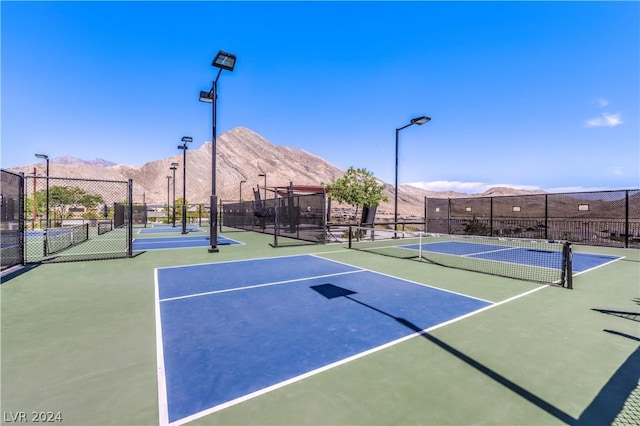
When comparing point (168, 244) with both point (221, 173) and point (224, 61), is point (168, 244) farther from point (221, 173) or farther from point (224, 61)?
point (221, 173)

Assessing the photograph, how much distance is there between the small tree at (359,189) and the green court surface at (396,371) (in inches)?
605

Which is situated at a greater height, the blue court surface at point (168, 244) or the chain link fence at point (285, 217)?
the chain link fence at point (285, 217)

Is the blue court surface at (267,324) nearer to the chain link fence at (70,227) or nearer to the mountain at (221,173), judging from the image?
the chain link fence at (70,227)

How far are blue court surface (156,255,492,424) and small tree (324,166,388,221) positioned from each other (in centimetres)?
1338

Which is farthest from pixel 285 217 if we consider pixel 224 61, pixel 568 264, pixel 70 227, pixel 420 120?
pixel 70 227

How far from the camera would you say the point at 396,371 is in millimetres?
3301

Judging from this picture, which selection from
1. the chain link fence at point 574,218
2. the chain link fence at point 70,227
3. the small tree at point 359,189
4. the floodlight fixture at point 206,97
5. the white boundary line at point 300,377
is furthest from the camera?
the small tree at point 359,189

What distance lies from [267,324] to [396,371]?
2.19 metres

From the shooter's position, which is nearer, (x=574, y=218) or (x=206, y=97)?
(x=206, y=97)

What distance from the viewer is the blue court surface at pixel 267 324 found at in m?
3.08

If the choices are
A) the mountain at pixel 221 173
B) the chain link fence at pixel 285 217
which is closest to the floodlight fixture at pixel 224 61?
the chain link fence at pixel 285 217

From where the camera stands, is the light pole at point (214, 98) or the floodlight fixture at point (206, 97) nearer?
the light pole at point (214, 98)

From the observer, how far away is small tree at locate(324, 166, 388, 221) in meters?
21.2

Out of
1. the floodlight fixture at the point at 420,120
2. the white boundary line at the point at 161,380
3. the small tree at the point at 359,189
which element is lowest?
the white boundary line at the point at 161,380
